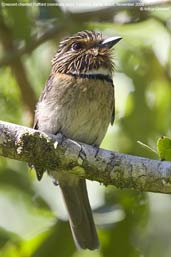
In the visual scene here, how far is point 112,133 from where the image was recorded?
500 centimetres

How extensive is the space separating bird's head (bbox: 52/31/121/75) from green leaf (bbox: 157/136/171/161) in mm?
1182

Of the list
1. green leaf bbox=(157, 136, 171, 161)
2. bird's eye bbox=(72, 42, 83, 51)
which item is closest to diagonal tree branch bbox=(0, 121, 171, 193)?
green leaf bbox=(157, 136, 171, 161)

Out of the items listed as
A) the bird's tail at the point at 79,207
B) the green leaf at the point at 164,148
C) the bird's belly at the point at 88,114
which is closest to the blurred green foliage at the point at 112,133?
the bird's tail at the point at 79,207

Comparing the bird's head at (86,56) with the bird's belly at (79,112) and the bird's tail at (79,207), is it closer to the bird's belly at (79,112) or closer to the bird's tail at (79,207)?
the bird's belly at (79,112)

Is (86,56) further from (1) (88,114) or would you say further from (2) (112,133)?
(2) (112,133)

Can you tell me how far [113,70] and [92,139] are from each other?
0.50 metres

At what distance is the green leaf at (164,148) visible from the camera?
3453 mm

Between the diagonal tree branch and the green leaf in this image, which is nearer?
the green leaf

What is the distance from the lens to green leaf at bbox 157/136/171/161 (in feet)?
11.3

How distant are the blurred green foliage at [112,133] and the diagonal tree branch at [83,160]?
23.9 inches

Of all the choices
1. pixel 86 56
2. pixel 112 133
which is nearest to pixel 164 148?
pixel 86 56

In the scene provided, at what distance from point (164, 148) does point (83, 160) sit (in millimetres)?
402

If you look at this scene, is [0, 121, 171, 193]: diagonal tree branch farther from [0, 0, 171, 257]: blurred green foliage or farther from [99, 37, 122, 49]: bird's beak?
[99, 37, 122, 49]: bird's beak

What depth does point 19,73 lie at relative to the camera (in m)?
5.07
